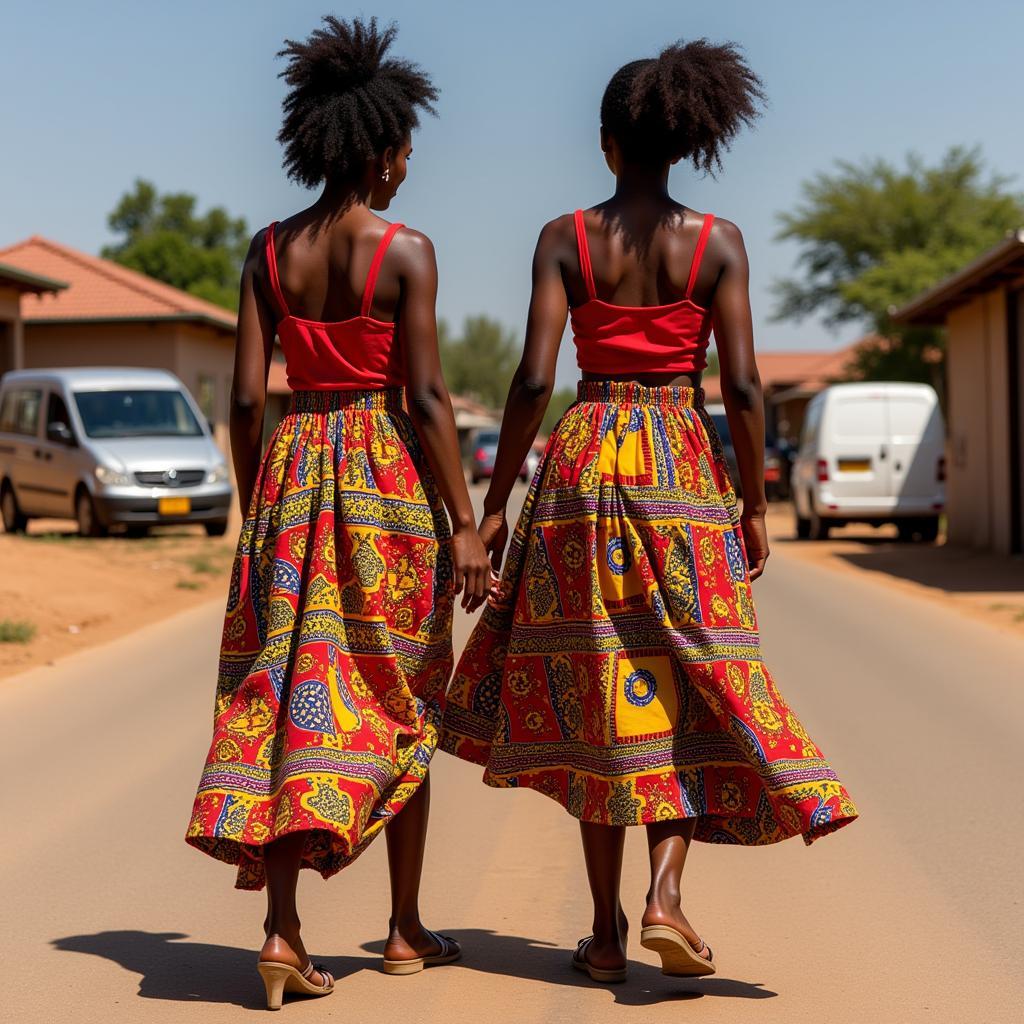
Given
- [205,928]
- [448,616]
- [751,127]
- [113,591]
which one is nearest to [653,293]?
[751,127]

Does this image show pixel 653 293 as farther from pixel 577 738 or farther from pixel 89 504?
pixel 89 504

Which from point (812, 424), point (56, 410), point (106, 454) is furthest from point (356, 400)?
point (812, 424)

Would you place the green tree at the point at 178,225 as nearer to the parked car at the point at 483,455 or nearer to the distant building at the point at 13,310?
the parked car at the point at 483,455

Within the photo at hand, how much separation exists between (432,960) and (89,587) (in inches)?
411

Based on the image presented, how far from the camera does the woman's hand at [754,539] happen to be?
4.19m

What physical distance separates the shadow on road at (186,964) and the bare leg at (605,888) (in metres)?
0.59

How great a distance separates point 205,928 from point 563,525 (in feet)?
5.19

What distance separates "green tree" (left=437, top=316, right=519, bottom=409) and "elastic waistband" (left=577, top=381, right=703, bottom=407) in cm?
14803

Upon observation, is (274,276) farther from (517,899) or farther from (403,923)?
(517,899)

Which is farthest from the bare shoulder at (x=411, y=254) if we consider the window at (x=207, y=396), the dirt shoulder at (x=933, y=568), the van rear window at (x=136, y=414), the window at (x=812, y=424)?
the window at (x=207, y=396)

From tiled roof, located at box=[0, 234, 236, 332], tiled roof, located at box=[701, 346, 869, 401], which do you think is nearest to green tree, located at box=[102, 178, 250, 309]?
tiled roof, located at box=[701, 346, 869, 401]

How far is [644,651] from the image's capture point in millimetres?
3986

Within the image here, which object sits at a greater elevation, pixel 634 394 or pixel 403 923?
pixel 634 394

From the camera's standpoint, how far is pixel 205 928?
14.9 feet
